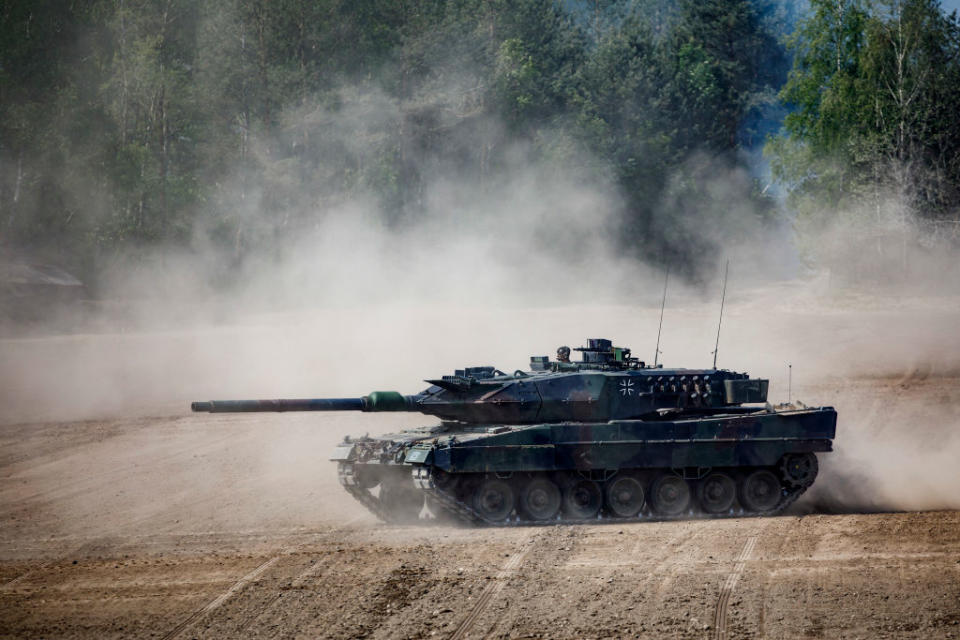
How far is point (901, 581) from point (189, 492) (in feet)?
43.4

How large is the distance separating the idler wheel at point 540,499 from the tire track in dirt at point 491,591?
1.61m

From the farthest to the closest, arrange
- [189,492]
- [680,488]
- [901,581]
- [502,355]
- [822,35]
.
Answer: [822,35]
[502,355]
[189,492]
[680,488]
[901,581]

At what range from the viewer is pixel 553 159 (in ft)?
162

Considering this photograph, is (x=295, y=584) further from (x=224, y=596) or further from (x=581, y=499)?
(x=581, y=499)

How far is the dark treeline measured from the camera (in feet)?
146

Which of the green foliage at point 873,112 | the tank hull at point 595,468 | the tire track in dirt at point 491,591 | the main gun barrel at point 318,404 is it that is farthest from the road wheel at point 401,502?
the green foliage at point 873,112

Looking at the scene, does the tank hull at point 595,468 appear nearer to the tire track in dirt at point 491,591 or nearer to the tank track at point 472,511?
the tank track at point 472,511

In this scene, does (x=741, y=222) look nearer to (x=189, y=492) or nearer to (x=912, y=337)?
(x=912, y=337)

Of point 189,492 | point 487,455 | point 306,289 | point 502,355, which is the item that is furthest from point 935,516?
point 306,289

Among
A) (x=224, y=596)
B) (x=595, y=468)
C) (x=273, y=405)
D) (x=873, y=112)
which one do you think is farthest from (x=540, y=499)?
(x=873, y=112)

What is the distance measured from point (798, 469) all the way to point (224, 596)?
9.81 m

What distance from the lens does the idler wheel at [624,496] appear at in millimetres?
18469

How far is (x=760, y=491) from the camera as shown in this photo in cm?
1927

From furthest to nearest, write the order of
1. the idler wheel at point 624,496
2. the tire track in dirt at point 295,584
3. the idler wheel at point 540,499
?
the idler wheel at point 624,496 → the idler wheel at point 540,499 → the tire track in dirt at point 295,584
